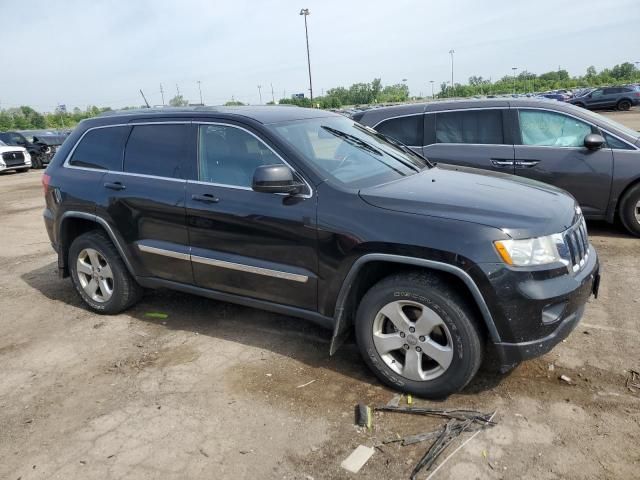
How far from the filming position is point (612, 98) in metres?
34.3

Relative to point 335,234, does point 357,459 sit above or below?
below

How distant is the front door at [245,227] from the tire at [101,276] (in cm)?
95

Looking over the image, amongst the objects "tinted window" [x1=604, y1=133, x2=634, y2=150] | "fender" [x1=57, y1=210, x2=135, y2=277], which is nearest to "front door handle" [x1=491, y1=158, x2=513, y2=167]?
"tinted window" [x1=604, y1=133, x2=634, y2=150]

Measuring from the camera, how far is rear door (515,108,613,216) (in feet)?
20.7

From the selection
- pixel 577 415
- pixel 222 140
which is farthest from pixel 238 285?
pixel 577 415

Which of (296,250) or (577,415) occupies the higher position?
(296,250)

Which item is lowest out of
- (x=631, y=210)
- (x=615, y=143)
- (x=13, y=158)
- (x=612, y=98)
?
(x=631, y=210)

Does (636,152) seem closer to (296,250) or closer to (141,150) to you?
(296,250)

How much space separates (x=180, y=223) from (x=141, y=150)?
81 centimetres

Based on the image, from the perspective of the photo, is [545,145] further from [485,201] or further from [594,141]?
[485,201]

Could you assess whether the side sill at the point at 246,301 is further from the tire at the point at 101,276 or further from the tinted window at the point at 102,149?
the tinted window at the point at 102,149

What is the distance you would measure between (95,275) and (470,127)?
4.83m

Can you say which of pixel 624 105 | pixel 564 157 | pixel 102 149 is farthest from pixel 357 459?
pixel 624 105

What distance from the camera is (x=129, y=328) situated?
15.0ft
